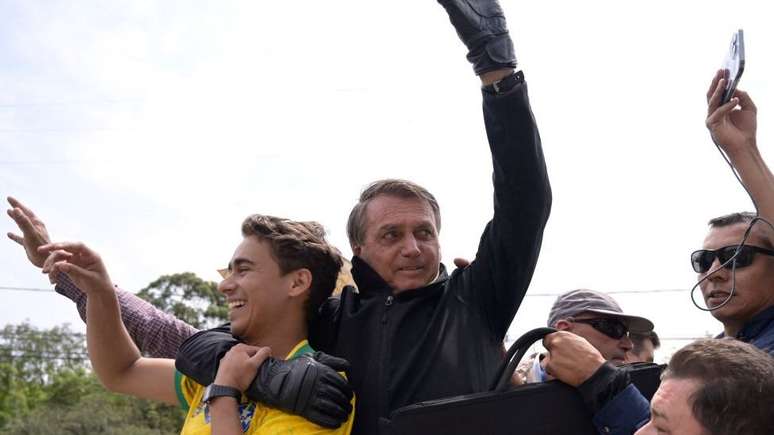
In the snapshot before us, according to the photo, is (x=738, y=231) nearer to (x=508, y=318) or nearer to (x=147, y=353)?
(x=508, y=318)

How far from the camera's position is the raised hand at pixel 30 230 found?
306 centimetres

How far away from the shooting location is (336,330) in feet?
9.02

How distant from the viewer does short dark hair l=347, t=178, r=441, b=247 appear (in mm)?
2805

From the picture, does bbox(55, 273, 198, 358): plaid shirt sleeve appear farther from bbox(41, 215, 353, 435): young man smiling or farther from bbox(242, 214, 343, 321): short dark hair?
bbox(242, 214, 343, 321): short dark hair

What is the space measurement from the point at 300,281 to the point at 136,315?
0.98 metres

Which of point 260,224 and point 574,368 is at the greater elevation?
point 260,224

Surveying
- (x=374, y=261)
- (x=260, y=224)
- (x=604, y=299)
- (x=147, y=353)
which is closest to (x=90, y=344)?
(x=147, y=353)

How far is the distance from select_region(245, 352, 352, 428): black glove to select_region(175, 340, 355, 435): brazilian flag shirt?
0.04m

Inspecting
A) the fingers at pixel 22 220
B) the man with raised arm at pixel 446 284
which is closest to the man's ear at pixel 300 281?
the man with raised arm at pixel 446 284

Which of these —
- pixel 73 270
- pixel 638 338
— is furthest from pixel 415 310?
pixel 638 338

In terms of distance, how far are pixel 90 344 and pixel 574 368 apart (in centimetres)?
194

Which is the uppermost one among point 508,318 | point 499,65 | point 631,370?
point 499,65

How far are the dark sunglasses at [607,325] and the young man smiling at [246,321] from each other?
165 centimetres

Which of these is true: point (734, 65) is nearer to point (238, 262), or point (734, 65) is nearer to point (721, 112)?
point (721, 112)
